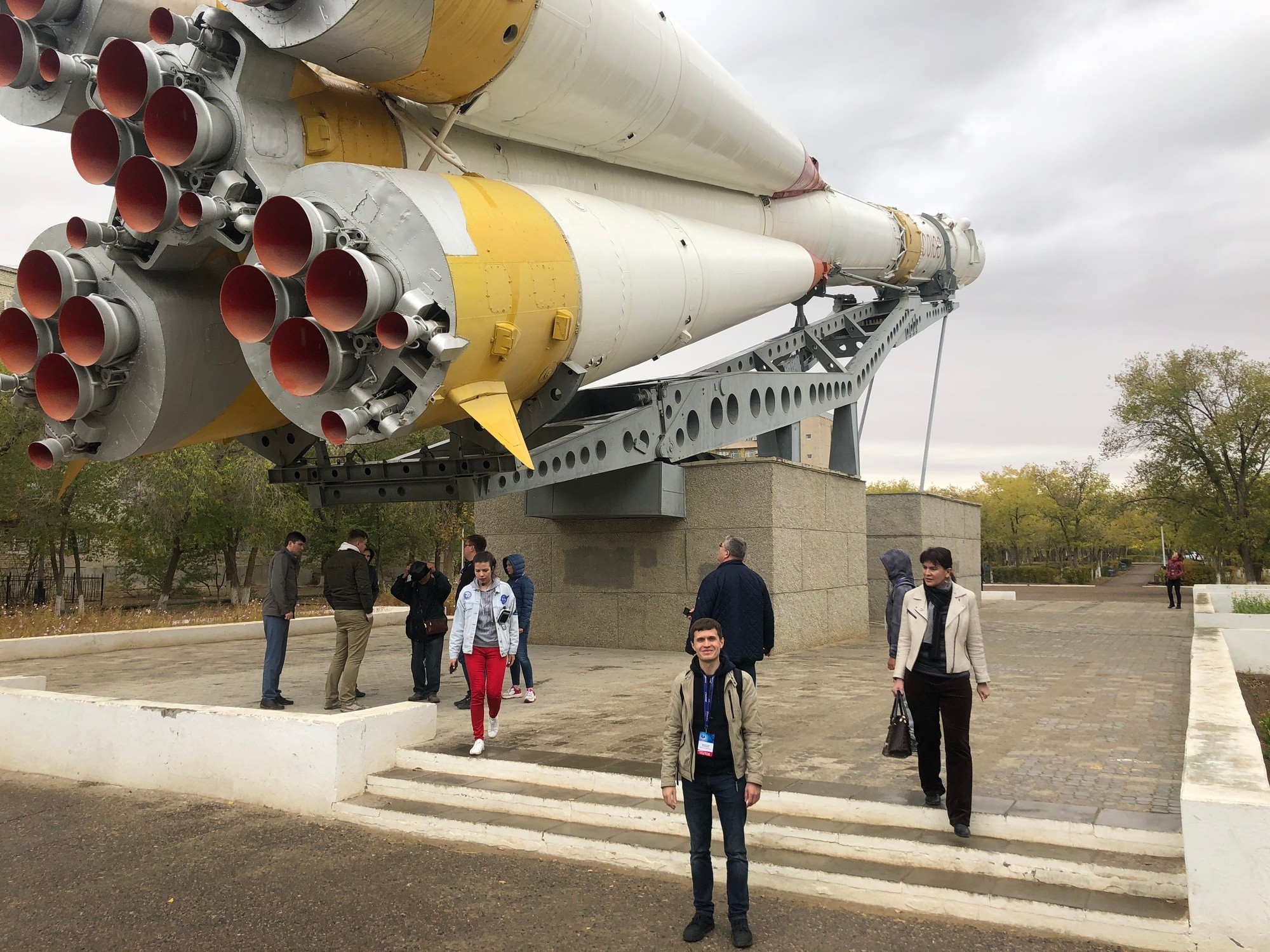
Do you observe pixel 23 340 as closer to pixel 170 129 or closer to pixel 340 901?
pixel 170 129

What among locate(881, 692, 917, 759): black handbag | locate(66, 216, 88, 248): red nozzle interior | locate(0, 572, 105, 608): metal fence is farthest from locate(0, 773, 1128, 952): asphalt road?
locate(0, 572, 105, 608): metal fence

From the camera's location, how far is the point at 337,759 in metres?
6.25

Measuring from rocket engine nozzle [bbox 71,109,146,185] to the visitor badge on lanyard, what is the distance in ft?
18.0

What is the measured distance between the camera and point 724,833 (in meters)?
4.27

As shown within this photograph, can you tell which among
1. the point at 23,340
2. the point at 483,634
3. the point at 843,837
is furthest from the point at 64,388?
the point at 843,837

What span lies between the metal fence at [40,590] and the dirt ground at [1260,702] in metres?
24.0

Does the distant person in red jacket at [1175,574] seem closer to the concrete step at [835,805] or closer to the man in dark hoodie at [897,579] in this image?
the man in dark hoodie at [897,579]

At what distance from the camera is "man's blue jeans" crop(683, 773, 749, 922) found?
13.8 ft

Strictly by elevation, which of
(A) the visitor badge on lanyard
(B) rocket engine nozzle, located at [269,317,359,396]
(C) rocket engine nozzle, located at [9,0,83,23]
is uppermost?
(C) rocket engine nozzle, located at [9,0,83,23]

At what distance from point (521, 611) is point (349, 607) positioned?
167 centimetres

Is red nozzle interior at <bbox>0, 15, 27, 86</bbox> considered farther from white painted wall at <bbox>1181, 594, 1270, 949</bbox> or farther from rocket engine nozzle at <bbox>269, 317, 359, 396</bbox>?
white painted wall at <bbox>1181, 594, 1270, 949</bbox>

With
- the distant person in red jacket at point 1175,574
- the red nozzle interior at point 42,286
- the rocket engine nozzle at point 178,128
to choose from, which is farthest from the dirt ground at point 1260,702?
the distant person in red jacket at point 1175,574

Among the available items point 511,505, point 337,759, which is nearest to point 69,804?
point 337,759

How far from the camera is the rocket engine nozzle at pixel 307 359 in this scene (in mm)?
6316
